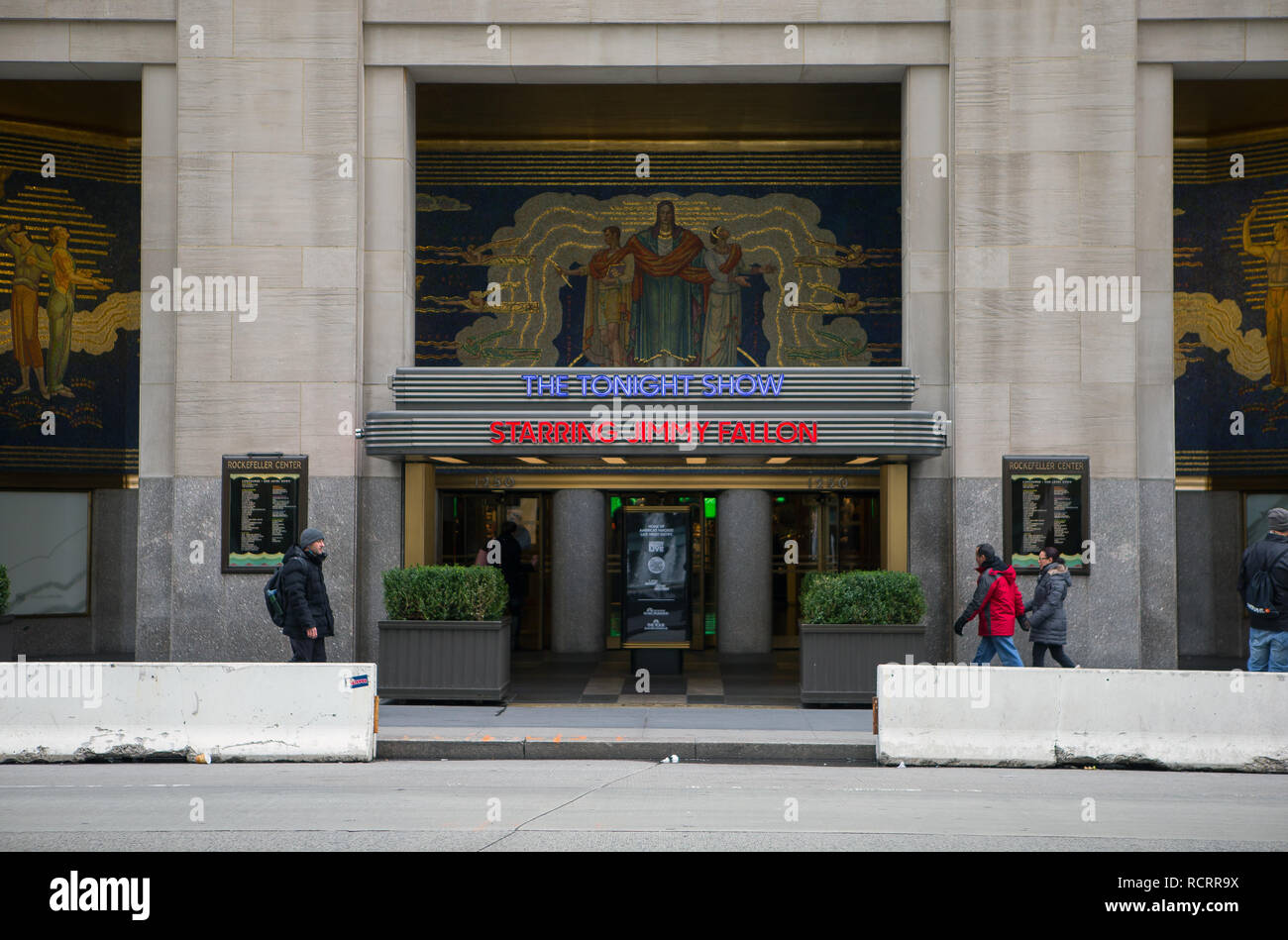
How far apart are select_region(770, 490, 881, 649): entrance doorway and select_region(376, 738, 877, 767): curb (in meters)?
7.50

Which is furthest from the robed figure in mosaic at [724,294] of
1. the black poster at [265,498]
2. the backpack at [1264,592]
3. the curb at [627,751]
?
the backpack at [1264,592]

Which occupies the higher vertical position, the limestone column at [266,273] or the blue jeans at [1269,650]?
the limestone column at [266,273]

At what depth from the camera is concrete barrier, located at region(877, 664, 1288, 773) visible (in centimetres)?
1049

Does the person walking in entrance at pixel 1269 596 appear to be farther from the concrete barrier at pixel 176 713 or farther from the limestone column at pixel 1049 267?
the concrete barrier at pixel 176 713

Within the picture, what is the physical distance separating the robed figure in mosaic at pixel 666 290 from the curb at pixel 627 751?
8.52 metres

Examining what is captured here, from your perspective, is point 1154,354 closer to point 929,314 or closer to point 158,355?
point 929,314

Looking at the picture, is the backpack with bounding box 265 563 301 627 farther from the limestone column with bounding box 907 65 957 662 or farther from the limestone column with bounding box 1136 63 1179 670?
the limestone column with bounding box 1136 63 1179 670

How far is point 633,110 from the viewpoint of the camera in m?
17.9

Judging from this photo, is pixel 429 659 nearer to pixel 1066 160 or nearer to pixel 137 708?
pixel 137 708

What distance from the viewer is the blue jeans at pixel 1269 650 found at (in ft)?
37.9

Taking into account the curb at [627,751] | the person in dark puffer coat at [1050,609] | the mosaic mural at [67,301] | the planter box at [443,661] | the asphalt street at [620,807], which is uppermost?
the mosaic mural at [67,301]

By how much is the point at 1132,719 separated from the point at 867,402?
5308 mm

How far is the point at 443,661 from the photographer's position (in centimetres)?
1370

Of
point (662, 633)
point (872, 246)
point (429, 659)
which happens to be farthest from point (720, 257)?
point (429, 659)
